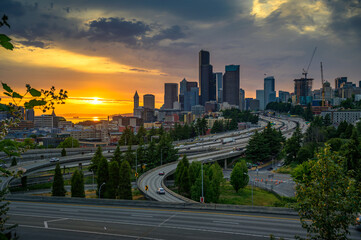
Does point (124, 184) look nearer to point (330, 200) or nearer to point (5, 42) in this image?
point (330, 200)

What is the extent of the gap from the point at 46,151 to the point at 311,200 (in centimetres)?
9610

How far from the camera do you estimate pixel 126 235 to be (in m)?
20.0

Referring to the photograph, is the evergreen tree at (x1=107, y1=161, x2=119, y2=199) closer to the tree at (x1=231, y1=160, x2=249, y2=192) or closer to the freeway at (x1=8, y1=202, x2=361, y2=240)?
the freeway at (x1=8, y1=202, x2=361, y2=240)

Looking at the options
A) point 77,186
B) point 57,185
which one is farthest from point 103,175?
point 57,185

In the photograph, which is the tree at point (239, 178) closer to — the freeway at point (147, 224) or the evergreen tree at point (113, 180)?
the evergreen tree at point (113, 180)

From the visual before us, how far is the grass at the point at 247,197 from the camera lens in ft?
163

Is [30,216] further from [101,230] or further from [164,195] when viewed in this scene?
[164,195]

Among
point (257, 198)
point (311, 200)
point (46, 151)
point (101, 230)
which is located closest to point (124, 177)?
point (101, 230)

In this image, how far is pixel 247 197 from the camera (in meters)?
53.5

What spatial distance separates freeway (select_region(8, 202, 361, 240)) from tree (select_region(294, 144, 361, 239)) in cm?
970

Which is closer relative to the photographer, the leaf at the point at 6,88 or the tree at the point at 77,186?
the leaf at the point at 6,88

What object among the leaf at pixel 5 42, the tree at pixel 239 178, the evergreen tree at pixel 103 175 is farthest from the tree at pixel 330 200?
the tree at pixel 239 178

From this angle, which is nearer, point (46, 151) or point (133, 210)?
point (133, 210)

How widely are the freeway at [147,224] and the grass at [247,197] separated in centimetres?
2521
